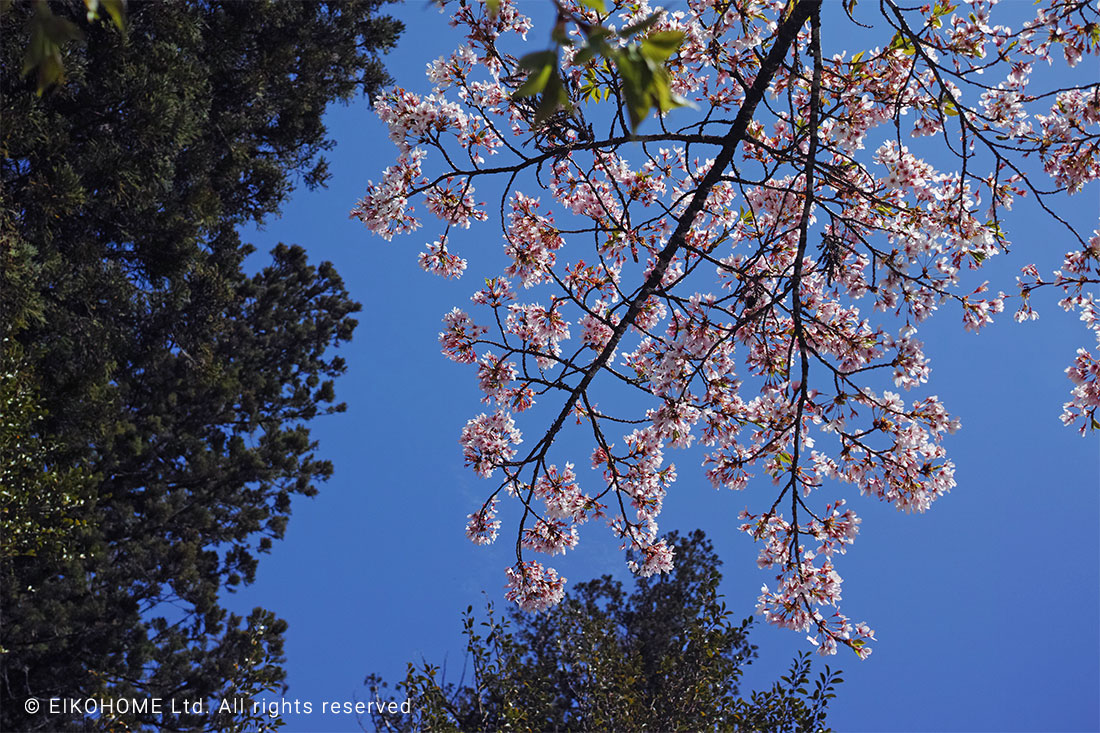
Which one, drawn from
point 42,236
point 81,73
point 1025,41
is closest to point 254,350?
point 42,236

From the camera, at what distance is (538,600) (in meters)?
4.12

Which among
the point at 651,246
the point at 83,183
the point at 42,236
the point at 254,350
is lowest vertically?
the point at 651,246

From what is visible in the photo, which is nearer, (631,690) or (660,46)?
(660,46)

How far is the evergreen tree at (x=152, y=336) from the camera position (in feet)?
21.3

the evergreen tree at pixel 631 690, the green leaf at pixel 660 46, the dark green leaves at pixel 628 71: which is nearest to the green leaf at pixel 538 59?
the dark green leaves at pixel 628 71

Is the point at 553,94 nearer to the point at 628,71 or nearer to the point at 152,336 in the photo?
the point at 628,71

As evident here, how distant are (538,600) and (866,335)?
220 cm

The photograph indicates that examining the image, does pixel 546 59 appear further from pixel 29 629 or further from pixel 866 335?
pixel 29 629

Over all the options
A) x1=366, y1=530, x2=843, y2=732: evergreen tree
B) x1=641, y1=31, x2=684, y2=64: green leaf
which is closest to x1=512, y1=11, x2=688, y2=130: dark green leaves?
x1=641, y1=31, x2=684, y2=64: green leaf

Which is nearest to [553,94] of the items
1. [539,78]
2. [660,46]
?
[539,78]

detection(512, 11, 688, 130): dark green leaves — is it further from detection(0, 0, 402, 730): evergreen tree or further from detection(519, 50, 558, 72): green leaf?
detection(0, 0, 402, 730): evergreen tree

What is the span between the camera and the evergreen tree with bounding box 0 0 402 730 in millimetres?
6492

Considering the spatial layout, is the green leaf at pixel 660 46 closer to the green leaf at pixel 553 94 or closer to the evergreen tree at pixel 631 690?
the green leaf at pixel 553 94

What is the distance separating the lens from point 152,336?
26.4ft
